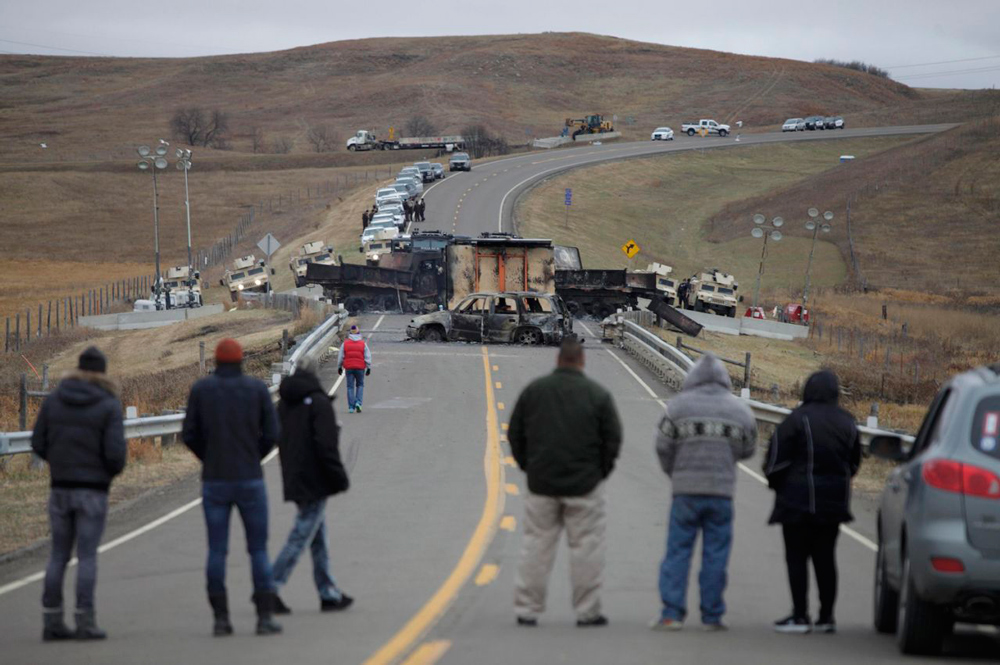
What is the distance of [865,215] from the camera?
8825 cm

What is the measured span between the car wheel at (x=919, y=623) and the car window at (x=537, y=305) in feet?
92.1

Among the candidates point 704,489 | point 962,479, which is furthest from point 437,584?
point 962,479

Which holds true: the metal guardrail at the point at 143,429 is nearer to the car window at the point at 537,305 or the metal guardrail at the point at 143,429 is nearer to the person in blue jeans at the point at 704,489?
the person in blue jeans at the point at 704,489

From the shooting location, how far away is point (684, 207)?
101312 millimetres

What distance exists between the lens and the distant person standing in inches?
330

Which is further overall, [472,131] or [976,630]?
[472,131]

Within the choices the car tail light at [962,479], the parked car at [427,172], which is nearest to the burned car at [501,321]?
the car tail light at [962,479]

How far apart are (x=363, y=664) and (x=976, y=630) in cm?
452

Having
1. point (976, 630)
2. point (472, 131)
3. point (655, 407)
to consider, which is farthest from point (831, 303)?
point (472, 131)

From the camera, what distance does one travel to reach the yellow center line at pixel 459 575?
7.89 meters

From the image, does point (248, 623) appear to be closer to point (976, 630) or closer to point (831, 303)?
point (976, 630)

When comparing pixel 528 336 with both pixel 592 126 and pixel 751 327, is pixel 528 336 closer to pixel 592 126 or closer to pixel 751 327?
pixel 751 327

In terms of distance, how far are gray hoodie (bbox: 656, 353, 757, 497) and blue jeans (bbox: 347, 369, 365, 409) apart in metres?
14.9

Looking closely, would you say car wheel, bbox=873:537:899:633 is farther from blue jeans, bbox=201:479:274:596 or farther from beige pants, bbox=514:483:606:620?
blue jeans, bbox=201:479:274:596
